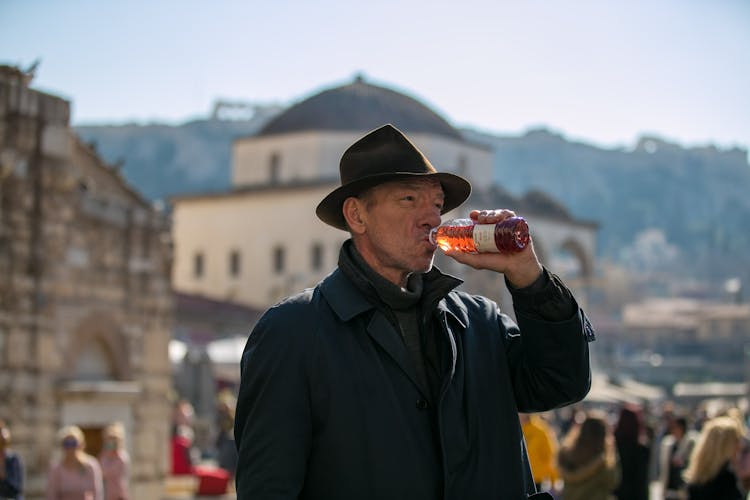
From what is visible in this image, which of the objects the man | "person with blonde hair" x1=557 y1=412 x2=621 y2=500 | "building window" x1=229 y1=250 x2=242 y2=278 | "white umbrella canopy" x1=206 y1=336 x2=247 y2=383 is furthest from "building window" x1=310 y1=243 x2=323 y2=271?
the man

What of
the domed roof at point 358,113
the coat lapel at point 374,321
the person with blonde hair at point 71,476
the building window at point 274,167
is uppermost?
the domed roof at point 358,113

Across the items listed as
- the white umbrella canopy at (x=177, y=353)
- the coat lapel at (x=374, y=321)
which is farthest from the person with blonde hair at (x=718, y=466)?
the white umbrella canopy at (x=177, y=353)

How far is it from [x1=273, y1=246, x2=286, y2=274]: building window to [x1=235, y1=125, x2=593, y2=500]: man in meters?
53.4

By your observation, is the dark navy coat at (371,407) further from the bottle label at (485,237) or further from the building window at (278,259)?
the building window at (278,259)

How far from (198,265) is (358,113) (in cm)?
1047

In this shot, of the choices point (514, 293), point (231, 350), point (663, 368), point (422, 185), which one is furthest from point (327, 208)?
point (663, 368)

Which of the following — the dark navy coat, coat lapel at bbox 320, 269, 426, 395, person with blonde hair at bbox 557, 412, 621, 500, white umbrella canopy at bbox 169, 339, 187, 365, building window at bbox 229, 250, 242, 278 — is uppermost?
coat lapel at bbox 320, 269, 426, 395

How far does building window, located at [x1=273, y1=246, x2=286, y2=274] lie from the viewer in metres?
57.6

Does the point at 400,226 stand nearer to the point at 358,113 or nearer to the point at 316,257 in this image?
the point at 316,257

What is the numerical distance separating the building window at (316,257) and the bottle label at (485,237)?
52.1m

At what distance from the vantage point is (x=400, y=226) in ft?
13.7

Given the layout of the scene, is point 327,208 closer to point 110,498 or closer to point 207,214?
point 110,498

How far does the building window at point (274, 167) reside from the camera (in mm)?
58719

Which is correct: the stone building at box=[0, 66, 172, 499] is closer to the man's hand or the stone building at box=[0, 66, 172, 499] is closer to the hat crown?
the hat crown
